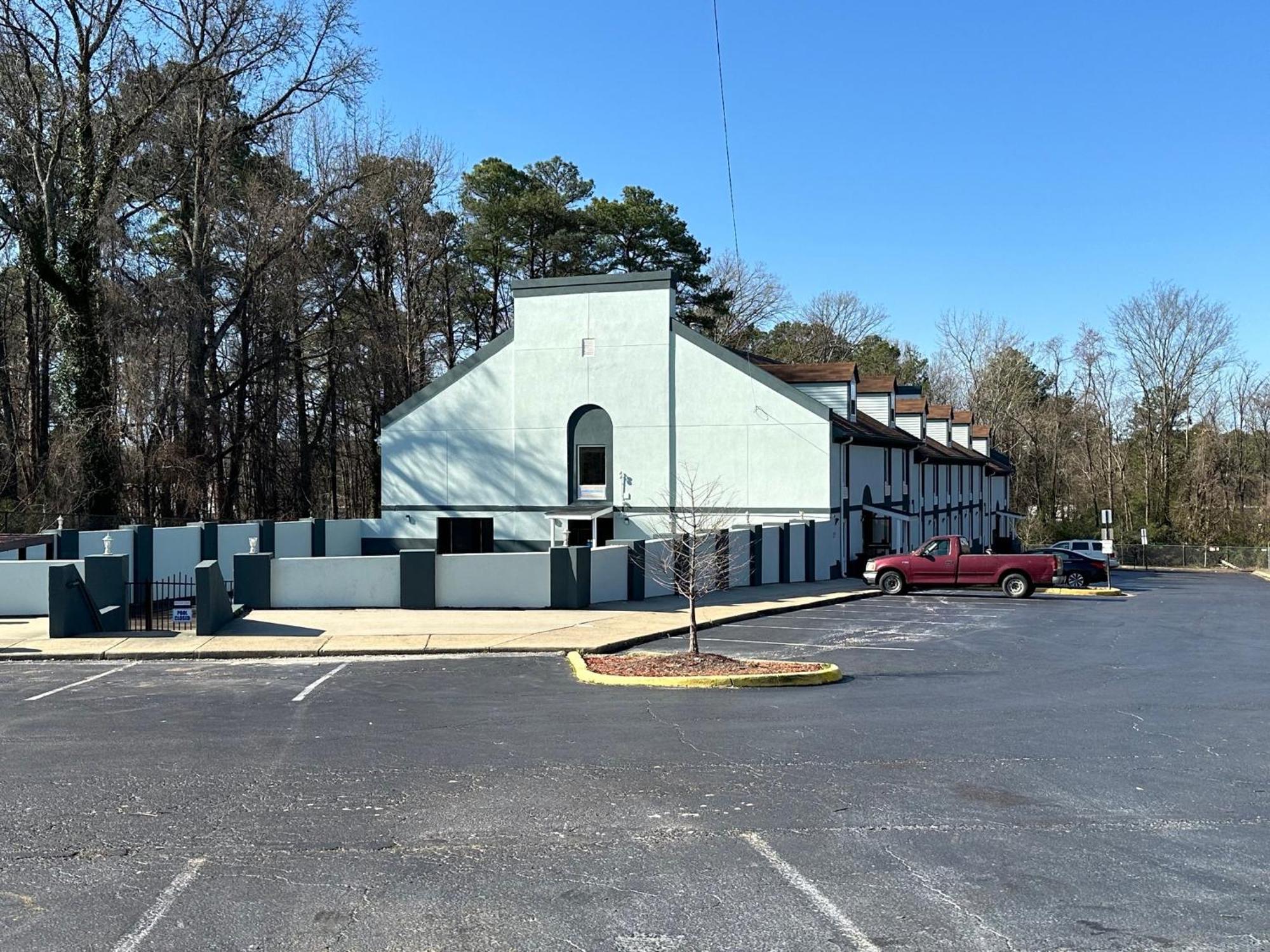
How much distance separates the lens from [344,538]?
38.4 m

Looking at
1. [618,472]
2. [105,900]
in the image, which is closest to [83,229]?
[618,472]

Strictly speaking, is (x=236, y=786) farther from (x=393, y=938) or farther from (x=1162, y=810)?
(x=1162, y=810)

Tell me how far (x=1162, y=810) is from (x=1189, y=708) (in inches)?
214

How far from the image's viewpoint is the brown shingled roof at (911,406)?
48.7 meters

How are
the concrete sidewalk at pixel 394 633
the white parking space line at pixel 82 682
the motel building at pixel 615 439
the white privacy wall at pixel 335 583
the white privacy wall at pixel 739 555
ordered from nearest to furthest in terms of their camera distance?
the white parking space line at pixel 82 682
the concrete sidewalk at pixel 394 633
the white privacy wall at pixel 335 583
the white privacy wall at pixel 739 555
the motel building at pixel 615 439

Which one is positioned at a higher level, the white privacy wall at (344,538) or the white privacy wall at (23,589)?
the white privacy wall at (344,538)

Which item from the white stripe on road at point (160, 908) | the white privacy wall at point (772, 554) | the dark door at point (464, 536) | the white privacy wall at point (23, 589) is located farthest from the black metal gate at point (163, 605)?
the white privacy wall at point (772, 554)

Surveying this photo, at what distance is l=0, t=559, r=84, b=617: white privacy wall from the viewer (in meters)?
22.9

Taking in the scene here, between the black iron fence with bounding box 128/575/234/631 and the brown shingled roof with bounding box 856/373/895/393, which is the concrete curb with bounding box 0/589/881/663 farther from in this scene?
the brown shingled roof with bounding box 856/373/895/393

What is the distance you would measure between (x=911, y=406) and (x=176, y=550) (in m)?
31.8

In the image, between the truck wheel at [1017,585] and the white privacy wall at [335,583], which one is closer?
the white privacy wall at [335,583]

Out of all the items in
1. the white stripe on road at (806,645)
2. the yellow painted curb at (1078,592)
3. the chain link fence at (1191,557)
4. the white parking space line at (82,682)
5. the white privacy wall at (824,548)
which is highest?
the white privacy wall at (824,548)

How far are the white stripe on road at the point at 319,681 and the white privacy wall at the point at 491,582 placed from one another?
6832mm

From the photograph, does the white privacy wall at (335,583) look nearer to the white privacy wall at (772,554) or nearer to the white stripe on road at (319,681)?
the white stripe on road at (319,681)
